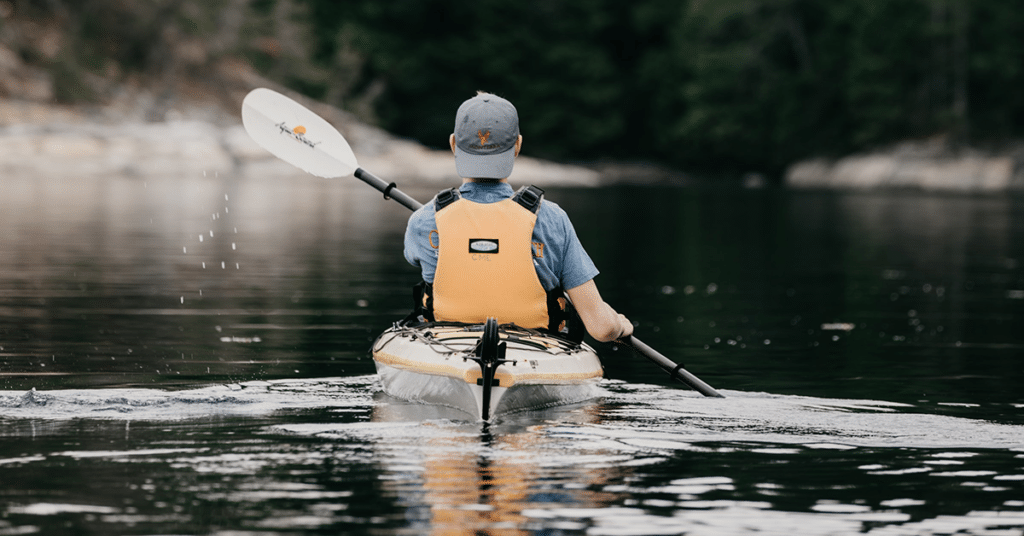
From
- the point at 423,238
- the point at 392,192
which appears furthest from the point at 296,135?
the point at 423,238

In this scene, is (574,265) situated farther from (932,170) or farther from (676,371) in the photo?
(932,170)

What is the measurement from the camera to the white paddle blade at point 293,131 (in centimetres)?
958

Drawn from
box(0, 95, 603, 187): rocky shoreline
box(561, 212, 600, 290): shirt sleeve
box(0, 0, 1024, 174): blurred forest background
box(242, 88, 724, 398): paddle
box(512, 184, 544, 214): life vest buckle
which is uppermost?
box(0, 0, 1024, 174): blurred forest background

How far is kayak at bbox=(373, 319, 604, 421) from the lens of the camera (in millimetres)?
6777

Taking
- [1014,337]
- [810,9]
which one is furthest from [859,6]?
[1014,337]

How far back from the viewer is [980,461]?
6.48 metres

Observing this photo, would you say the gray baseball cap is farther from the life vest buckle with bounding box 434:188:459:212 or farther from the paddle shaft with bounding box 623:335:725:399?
the paddle shaft with bounding box 623:335:725:399

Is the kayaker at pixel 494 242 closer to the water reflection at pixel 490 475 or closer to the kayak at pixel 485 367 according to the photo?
the kayak at pixel 485 367

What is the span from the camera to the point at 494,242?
718 centimetres

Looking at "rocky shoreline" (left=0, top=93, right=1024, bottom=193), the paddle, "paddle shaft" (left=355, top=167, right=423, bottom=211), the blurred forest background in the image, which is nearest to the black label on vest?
"paddle shaft" (left=355, top=167, right=423, bottom=211)

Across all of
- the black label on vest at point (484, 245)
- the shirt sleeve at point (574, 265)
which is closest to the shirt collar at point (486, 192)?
the black label on vest at point (484, 245)

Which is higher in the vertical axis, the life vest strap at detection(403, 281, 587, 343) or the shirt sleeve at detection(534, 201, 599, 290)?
the shirt sleeve at detection(534, 201, 599, 290)

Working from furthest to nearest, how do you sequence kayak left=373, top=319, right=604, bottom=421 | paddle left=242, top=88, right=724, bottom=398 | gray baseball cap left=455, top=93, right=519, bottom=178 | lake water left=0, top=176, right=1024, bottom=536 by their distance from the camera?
1. paddle left=242, top=88, right=724, bottom=398
2. gray baseball cap left=455, top=93, right=519, bottom=178
3. kayak left=373, top=319, right=604, bottom=421
4. lake water left=0, top=176, right=1024, bottom=536

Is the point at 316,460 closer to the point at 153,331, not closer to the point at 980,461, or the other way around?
the point at 980,461
